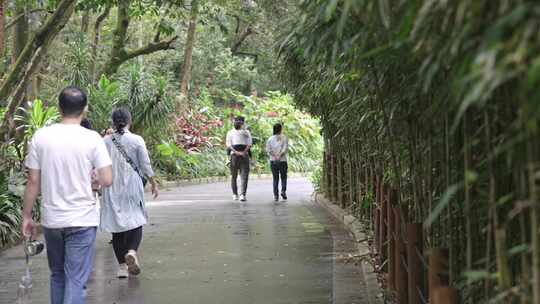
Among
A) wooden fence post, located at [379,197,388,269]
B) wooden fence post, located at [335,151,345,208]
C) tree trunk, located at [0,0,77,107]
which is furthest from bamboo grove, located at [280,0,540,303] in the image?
wooden fence post, located at [335,151,345,208]

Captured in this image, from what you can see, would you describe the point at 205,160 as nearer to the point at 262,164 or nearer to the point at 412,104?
the point at 262,164

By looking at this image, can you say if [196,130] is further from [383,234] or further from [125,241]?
[383,234]

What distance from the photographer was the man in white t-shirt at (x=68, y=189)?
5855mm

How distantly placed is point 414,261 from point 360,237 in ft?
19.7

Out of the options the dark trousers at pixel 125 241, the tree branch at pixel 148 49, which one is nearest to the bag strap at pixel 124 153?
the dark trousers at pixel 125 241

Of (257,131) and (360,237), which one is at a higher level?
(257,131)

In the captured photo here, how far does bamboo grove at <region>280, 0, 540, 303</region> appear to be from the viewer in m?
2.32

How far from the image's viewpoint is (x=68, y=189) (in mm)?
5852

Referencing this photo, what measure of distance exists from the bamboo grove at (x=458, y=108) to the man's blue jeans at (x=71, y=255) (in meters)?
1.85

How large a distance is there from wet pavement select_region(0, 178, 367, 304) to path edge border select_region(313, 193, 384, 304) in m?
0.09

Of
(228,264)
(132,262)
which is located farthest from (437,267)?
(228,264)

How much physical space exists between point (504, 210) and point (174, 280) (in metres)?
5.75

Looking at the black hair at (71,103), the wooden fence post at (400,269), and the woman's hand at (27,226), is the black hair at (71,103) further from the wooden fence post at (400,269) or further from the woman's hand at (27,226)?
the wooden fence post at (400,269)

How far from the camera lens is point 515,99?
297 cm
